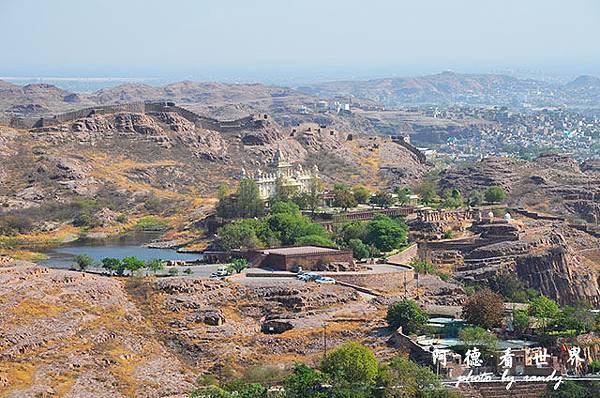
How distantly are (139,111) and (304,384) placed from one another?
81761 millimetres

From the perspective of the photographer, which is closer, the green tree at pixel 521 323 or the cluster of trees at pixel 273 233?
the green tree at pixel 521 323

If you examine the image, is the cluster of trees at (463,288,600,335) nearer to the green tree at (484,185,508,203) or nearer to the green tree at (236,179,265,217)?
the green tree at (236,179,265,217)

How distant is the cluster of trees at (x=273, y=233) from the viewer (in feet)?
235

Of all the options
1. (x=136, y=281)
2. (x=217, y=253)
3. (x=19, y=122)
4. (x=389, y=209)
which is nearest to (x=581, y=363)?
(x=136, y=281)

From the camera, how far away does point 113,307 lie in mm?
55188

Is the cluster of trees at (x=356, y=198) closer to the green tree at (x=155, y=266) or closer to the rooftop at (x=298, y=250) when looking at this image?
the rooftop at (x=298, y=250)

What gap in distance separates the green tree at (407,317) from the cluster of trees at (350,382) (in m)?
5.69

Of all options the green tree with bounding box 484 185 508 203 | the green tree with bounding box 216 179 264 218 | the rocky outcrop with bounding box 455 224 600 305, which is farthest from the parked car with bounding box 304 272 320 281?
the green tree with bounding box 484 185 508 203

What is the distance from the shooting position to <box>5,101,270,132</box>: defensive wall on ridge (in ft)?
391

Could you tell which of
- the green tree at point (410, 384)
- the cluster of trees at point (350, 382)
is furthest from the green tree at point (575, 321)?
the green tree at point (410, 384)

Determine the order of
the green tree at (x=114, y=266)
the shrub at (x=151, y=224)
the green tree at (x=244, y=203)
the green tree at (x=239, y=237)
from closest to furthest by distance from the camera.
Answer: the green tree at (x=114, y=266), the green tree at (x=239, y=237), the green tree at (x=244, y=203), the shrub at (x=151, y=224)

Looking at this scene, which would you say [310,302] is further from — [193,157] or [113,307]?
[193,157]

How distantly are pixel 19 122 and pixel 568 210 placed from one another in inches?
1917

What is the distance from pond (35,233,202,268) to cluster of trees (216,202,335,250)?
2.36m
